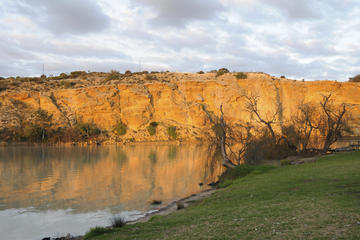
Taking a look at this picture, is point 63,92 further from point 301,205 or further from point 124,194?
point 301,205

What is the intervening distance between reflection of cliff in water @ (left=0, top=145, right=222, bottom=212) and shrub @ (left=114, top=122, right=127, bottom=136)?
93.9ft

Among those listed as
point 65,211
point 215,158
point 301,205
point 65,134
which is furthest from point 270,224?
point 65,134

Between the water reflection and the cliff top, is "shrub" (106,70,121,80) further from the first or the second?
the water reflection

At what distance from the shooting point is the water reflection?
45.9 ft

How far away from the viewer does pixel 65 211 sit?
1371 cm

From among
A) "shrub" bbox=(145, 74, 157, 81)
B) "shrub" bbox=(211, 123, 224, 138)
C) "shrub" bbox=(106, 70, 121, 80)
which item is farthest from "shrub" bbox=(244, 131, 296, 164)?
"shrub" bbox=(106, 70, 121, 80)

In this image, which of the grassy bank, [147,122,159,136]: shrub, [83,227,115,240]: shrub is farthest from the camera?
[147,122,159,136]: shrub

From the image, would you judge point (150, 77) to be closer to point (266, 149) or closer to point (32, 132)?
point (32, 132)

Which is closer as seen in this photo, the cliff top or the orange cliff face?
the orange cliff face

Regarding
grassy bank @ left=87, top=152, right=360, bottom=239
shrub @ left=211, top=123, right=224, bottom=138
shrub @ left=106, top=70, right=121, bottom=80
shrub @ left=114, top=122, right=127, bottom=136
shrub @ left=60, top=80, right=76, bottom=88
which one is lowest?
shrub @ left=114, top=122, right=127, bottom=136

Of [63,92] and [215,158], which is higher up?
[63,92]

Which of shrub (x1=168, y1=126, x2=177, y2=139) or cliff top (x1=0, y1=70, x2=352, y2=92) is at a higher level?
cliff top (x1=0, y1=70, x2=352, y2=92)

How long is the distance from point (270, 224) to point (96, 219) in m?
7.84

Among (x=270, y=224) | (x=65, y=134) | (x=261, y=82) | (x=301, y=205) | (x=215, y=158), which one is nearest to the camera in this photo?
(x=270, y=224)
